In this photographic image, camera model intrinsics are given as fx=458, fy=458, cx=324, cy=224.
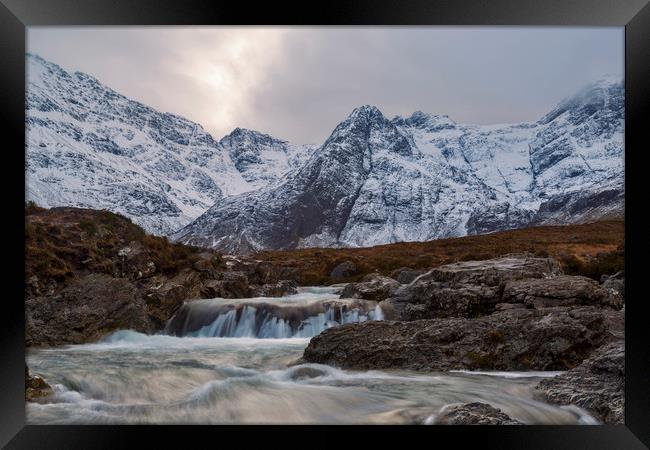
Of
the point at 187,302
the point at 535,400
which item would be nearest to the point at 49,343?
the point at 187,302

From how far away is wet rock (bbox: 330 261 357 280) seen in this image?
49.3ft

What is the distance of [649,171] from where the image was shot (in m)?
3.90

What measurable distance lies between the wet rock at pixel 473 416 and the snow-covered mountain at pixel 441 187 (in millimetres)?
7004

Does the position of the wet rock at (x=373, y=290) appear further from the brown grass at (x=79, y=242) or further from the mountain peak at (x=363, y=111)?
the mountain peak at (x=363, y=111)

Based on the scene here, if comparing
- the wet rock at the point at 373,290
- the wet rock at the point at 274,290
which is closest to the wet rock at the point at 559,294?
the wet rock at the point at 373,290

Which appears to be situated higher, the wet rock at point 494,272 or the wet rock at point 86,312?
the wet rock at point 494,272

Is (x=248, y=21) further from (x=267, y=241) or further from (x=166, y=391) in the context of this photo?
(x=267, y=241)

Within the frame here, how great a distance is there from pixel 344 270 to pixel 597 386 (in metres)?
10.8

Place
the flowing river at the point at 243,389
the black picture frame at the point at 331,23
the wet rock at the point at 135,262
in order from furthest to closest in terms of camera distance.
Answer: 1. the wet rock at the point at 135,262
2. the flowing river at the point at 243,389
3. the black picture frame at the point at 331,23

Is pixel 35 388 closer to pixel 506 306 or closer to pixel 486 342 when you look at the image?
pixel 486 342

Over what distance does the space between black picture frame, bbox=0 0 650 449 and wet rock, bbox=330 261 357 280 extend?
10738mm

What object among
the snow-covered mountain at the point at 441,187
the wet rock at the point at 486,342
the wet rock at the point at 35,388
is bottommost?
the wet rock at the point at 35,388

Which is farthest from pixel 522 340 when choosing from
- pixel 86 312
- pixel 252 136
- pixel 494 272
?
pixel 252 136

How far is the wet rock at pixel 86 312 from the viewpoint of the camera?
6.73m
